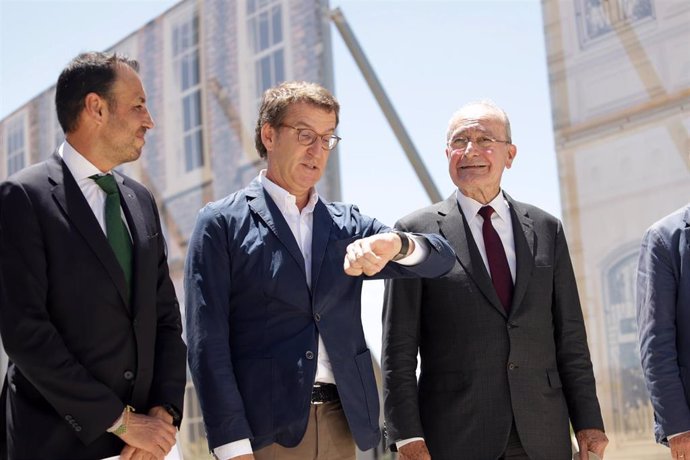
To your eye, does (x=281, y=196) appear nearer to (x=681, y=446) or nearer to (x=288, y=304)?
(x=288, y=304)

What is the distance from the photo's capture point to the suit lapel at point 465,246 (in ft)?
9.08

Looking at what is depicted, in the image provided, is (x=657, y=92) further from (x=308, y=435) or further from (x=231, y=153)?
(x=231, y=153)

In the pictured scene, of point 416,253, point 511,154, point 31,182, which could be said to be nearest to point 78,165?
point 31,182

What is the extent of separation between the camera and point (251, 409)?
235 centimetres

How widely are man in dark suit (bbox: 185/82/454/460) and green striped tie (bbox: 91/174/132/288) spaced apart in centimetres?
20

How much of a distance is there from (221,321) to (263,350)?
0.42ft

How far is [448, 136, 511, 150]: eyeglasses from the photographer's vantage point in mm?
2977

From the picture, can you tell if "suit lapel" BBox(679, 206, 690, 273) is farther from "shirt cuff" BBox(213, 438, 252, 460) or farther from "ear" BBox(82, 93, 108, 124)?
"ear" BBox(82, 93, 108, 124)

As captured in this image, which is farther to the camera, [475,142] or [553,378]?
[475,142]

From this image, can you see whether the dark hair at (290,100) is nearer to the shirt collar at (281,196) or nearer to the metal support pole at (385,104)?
the shirt collar at (281,196)

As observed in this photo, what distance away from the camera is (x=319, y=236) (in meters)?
2.55

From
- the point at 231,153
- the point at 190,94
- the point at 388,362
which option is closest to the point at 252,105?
the point at 231,153

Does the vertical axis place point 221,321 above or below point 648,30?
below

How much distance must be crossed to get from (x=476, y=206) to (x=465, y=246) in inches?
6.7
